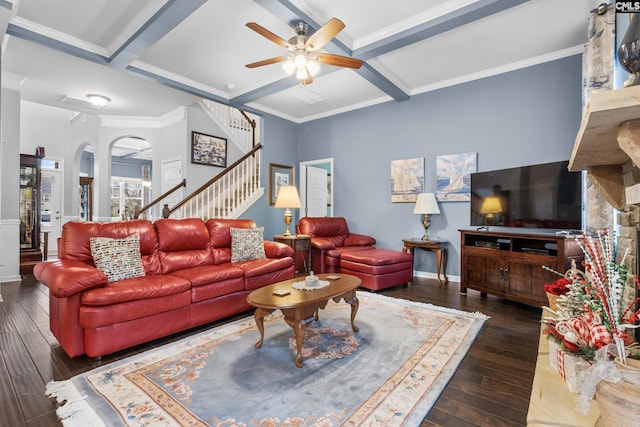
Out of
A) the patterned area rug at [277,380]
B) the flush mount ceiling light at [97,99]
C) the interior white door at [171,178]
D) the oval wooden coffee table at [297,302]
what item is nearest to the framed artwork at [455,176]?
the patterned area rug at [277,380]

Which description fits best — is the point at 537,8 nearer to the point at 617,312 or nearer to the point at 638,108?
the point at 638,108

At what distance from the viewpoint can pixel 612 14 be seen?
2.69 m

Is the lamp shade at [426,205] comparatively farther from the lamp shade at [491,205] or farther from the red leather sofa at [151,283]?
the red leather sofa at [151,283]

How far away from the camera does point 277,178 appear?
20.6ft

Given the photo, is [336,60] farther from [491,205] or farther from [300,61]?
[491,205]

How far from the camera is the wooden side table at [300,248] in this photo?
15.1 ft

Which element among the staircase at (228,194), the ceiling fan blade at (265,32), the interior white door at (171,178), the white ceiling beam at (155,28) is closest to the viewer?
the ceiling fan blade at (265,32)

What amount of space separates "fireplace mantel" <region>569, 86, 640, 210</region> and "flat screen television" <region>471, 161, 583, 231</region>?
1.97 meters

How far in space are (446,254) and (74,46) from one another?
5619mm

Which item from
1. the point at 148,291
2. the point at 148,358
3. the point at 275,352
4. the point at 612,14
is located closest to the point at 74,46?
the point at 148,291

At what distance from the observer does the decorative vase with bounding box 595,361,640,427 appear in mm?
867

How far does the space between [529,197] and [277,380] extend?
3.45 metres

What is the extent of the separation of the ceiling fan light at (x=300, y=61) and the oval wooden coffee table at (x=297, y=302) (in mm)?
2140

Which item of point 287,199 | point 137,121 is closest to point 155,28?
point 287,199
